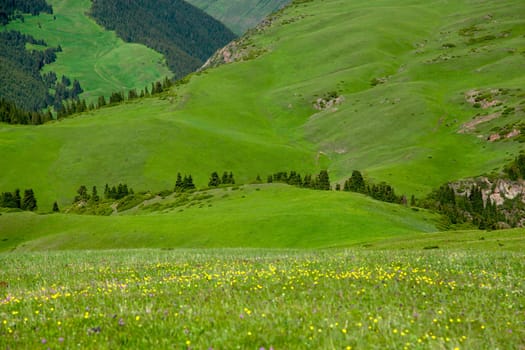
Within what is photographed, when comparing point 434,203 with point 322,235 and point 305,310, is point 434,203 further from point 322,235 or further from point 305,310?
point 305,310

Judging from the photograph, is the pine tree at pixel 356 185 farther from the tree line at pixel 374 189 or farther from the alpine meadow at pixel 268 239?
the alpine meadow at pixel 268 239

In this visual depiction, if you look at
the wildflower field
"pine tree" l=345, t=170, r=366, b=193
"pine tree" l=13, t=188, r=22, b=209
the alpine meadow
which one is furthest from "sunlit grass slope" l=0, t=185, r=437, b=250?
"pine tree" l=13, t=188, r=22, b=209

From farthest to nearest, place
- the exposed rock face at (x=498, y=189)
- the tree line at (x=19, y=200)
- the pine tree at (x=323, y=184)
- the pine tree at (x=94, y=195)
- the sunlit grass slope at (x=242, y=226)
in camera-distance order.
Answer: the pine tree at (x=94, y=195)
the exposed rock face at (x=498, y=189)
the tree line at (x=19, y=200)
the pine tree at (x=323, y=184)
the sunlit grass slope at (x=242, y=226)

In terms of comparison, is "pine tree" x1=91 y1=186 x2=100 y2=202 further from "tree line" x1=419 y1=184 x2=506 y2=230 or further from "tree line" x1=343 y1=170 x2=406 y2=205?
"tree line" x1=419 y1=184 x2=506 y2=230

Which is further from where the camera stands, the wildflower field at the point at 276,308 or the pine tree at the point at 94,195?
the pine tree at the point at 94,195

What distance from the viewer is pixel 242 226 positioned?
229 feet

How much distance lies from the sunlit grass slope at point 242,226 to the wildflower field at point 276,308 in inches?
1512

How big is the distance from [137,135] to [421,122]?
110 meters

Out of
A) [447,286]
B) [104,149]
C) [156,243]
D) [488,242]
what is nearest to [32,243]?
[156,243]

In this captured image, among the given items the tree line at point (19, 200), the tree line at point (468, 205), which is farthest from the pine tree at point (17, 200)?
the tree line at point (468, 205)

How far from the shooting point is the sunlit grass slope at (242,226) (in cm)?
6569

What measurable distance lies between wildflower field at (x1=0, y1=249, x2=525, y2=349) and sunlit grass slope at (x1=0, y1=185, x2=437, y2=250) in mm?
38406

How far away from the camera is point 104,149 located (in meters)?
178

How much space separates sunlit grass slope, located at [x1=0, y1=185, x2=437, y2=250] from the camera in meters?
65.7
